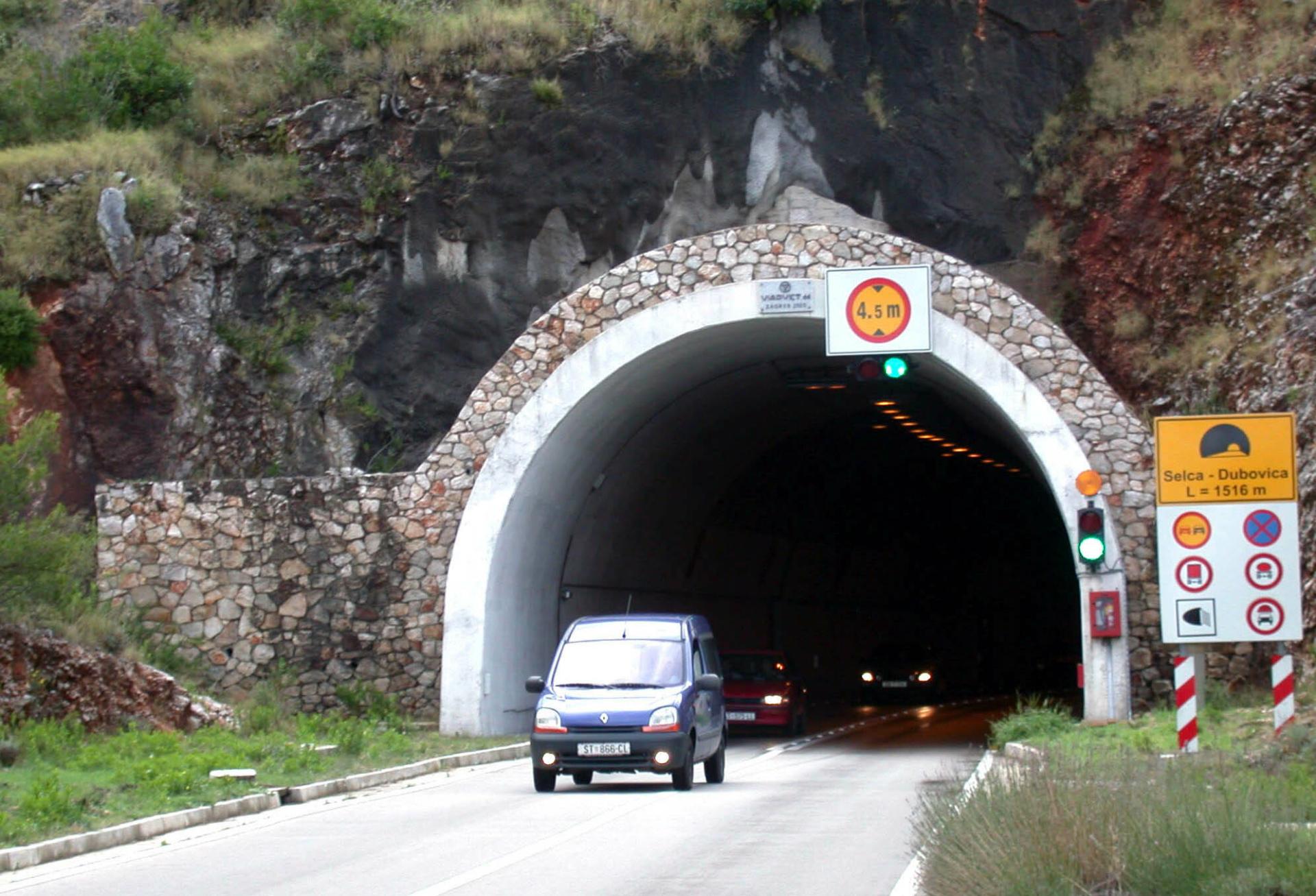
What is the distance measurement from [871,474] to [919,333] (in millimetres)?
18942

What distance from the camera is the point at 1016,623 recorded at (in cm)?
5759

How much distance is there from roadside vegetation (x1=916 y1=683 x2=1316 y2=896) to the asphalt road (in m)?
1.58

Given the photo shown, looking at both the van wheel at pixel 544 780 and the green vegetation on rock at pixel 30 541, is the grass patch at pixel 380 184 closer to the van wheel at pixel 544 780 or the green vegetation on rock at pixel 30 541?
the green vegetation on rock at pixel 30 541

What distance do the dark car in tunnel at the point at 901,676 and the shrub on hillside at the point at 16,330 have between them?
2257 cm

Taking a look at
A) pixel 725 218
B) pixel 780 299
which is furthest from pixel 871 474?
pixel 780 299

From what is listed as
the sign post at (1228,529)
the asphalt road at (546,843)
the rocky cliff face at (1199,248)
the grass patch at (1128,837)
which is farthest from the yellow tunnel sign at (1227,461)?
the rocky cliff face at (1199,248)

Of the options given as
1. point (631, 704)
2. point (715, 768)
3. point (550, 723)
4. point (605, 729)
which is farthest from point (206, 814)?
point (715, 768)

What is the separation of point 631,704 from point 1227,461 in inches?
267

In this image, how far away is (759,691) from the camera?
28.7 m

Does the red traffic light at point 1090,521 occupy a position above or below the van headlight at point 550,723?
above

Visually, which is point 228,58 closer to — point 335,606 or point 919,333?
point 335,606

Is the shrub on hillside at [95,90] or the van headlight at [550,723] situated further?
the shrub on hillside at [95,90]

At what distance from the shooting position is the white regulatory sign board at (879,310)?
79.2ft

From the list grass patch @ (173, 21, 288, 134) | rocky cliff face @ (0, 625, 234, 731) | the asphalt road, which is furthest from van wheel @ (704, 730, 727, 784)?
grass patch @ (173, 21, 288, 134)
